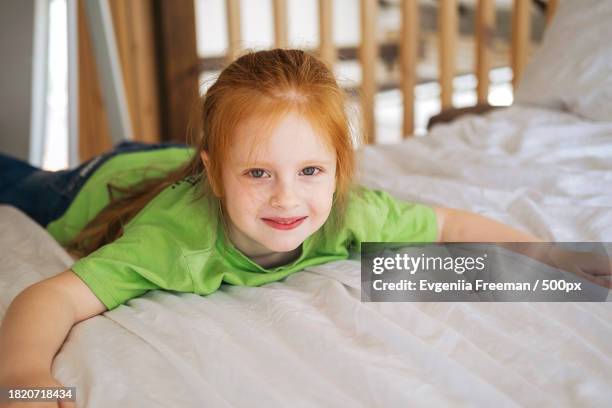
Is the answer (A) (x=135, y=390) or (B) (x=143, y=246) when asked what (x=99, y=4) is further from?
(A) (x=135, y=390)

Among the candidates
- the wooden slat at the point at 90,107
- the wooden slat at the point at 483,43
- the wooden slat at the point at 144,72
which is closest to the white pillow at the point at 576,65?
the wooden slat at the point at 483,43

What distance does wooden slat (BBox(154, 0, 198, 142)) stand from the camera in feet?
7.56

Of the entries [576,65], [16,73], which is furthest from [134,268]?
[16,73]

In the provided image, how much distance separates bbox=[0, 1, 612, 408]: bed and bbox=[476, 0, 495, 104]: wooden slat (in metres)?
1.03

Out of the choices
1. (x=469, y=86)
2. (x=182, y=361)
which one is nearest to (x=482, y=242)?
(x=182, y=361)

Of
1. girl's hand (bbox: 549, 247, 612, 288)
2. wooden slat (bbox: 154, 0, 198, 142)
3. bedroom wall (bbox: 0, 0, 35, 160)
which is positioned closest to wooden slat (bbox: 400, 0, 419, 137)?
wooden slat (bbox: 154, 0, 198, 142)

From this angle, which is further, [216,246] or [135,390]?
[216,246]

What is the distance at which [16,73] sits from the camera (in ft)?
5.77

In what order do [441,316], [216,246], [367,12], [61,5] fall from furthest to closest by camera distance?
[367,12], [61,5], [216,246], [441,316]

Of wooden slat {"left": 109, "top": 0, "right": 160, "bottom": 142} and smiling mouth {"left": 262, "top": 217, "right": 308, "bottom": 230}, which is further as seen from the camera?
wooden slat {"left": 109, "top": 0, "right": 160, "bottom": 142}

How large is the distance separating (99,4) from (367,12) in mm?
772

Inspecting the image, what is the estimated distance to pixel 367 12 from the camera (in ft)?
6.86

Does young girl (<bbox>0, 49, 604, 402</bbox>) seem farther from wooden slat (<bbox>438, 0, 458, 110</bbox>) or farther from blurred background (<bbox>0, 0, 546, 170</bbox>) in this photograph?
wooden slat (<bbox>438, 0, 458, 110</bbox>)

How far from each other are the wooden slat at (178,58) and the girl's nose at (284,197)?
155cm
